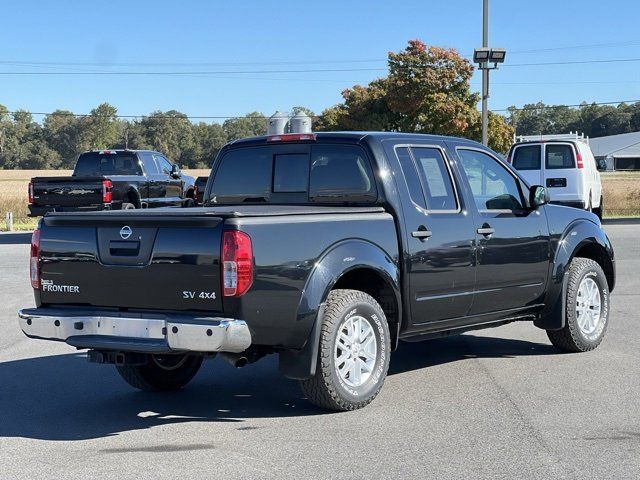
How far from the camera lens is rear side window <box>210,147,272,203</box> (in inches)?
310

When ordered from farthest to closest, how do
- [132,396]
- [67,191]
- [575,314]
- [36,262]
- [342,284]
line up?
[67,191] < [575,314] < [132,396] < [342,284] < [36,262]

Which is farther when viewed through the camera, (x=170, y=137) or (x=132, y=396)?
(x=170, y=137)

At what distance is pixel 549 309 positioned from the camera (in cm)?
855

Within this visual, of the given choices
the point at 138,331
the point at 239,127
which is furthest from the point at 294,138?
the point at 239,127

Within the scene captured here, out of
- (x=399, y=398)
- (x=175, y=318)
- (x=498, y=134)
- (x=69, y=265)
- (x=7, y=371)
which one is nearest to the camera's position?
(x=175, y=318)

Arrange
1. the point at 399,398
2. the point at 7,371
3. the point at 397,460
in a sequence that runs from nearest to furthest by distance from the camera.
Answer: the point at 397,460 < the point at 399,398 < the point at 7,371

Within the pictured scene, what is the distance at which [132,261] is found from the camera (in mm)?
6230

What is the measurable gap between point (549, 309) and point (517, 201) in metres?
1.00

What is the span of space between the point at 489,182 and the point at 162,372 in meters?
3.16

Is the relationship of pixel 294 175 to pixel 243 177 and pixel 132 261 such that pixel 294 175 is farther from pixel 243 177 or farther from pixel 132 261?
pixel 132 261

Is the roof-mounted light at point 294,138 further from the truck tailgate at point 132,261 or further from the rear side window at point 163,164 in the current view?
the rear side window at point 163,164

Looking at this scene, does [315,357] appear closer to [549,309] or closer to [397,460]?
[397,460]

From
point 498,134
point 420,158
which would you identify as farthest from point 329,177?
point 498,134

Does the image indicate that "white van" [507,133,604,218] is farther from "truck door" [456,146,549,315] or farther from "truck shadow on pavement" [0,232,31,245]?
"truck door" [456,146,549,315]
